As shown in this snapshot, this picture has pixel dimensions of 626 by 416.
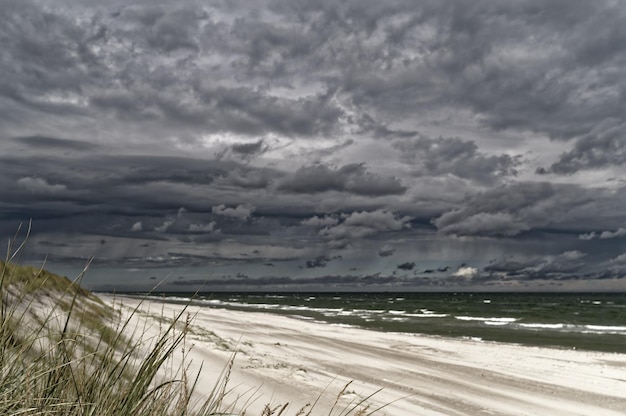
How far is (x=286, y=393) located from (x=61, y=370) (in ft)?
19.1

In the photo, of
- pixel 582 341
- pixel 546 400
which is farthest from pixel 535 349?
pixel 546 400

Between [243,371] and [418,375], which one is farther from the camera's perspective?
[418,375]

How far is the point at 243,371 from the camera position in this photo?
1033 cm

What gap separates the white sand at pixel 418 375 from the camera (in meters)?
9.33

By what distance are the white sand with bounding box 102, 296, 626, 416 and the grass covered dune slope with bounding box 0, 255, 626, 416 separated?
51 millimetres

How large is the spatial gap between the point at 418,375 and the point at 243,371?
→ 600cm

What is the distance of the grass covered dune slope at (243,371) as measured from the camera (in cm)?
329

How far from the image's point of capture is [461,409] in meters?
10.2

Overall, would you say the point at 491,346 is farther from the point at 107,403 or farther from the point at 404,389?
the point at 107,403

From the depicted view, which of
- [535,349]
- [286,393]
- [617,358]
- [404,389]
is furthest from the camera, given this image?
[535,349]

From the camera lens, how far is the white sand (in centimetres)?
933

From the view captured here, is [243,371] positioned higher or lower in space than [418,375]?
higher

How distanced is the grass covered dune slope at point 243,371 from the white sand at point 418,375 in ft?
0.17

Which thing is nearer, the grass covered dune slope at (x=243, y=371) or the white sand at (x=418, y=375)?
the grass covered dune slope at (x=243, y=371)
